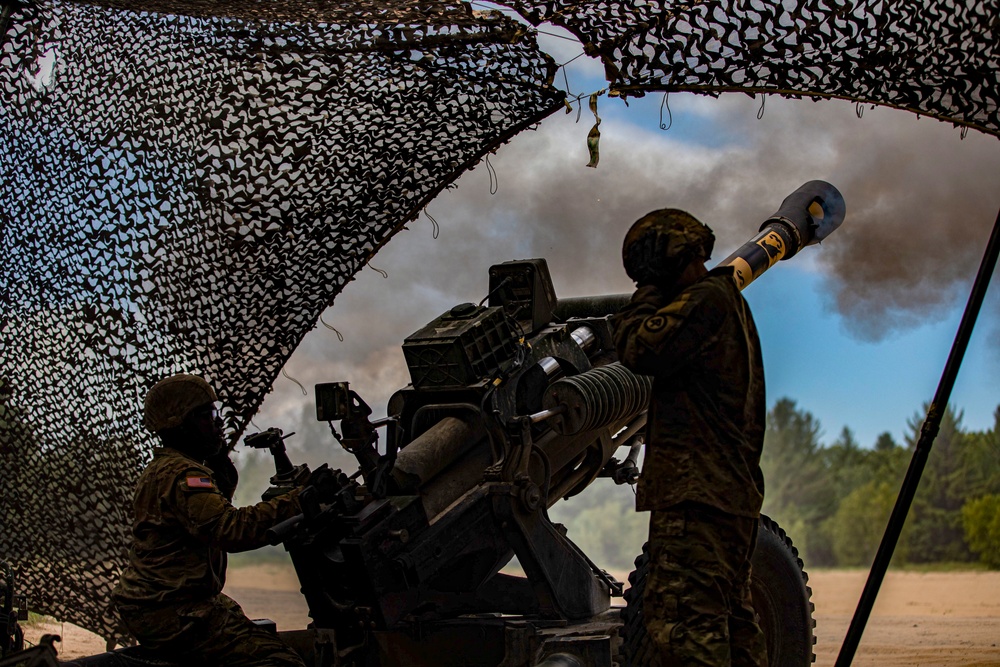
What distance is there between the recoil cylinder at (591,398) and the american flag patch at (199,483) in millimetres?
1443

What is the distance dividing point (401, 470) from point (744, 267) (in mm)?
1702

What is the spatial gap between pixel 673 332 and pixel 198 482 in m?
1.94

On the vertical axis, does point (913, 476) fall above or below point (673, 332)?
below

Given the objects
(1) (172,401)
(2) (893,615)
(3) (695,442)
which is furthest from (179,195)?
(2) (893,615)

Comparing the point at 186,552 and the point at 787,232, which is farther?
the point at 787,232

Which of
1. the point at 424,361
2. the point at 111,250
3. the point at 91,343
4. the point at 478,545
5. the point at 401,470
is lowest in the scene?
the point at 478,545

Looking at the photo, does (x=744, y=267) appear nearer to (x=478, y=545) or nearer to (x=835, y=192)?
(x=835, y=192)

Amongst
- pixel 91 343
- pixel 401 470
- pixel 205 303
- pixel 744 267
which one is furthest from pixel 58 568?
pixel 744 267

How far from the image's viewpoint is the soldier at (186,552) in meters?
4.34

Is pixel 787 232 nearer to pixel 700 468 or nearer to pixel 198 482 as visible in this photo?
pixel 700 468

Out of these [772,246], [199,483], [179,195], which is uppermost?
[179,195]

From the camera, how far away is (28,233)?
242 inches

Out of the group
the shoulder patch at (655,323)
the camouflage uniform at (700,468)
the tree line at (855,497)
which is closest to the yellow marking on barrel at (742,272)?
the camouflage uniform at (700,468)

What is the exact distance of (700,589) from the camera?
361 centimetres
